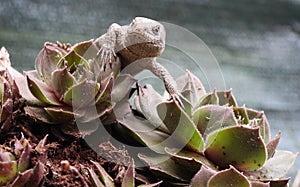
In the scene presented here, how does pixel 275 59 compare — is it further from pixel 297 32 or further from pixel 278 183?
pixel 278 183

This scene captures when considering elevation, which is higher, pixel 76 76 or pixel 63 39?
pixel 76 76

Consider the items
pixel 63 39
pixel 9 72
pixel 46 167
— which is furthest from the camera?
pixel 63 39

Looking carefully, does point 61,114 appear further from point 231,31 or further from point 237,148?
point 231,31

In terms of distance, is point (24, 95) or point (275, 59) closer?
point (24, 95)

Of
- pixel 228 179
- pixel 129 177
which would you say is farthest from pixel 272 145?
pixel 129 177

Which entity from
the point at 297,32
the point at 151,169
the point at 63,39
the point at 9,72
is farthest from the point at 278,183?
the point at 297,32

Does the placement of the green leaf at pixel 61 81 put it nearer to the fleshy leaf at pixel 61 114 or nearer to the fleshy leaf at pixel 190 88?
the fleshy leaf at pixel 61 114

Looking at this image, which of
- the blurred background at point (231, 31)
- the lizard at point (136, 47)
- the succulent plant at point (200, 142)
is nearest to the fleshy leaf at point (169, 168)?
the succulent plant at point (200, 142)
